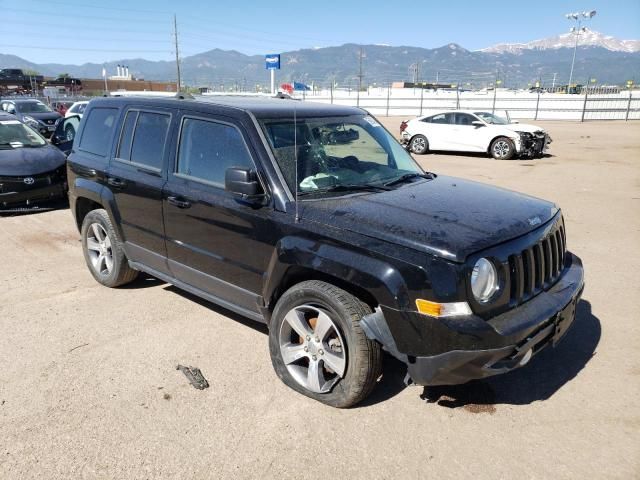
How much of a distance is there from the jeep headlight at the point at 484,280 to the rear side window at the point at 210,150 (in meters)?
1.73

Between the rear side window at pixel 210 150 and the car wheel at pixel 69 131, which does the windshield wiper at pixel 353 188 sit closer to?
the rear side window at pixel 210 150

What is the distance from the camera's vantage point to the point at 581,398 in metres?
3.40

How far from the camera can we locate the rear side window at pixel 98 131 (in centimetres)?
496

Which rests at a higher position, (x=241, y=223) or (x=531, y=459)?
(x=241, y=223)

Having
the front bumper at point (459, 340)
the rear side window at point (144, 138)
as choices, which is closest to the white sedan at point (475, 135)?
the rear side window at point (144, 138)

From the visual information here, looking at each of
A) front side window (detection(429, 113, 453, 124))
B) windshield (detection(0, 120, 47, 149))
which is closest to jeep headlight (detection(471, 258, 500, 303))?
windshield (detection(0, 120, 47, 149))

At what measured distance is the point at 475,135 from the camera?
1669 cm

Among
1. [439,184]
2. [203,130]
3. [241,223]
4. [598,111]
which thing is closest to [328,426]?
[241,223]

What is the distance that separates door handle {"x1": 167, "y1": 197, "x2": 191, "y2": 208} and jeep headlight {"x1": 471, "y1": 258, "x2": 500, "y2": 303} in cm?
227

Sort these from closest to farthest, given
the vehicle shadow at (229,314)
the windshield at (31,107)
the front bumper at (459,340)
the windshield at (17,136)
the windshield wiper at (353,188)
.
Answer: the front bumper at (459,340) < the windshield wiper at (353,188) < the vehicle shadow at (229,314) < the windshield at (17,136) < the windshield at (31,107)

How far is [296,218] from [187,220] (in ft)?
3.84

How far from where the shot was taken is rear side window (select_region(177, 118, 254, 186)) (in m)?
3.72

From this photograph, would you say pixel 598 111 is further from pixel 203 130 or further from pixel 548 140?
pixel 203 130

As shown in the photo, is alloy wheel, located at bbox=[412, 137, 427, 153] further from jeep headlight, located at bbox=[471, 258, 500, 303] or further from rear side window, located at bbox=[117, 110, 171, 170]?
jeep headlight, located at bbox=[471, 258, 500, 303]
